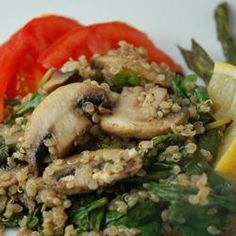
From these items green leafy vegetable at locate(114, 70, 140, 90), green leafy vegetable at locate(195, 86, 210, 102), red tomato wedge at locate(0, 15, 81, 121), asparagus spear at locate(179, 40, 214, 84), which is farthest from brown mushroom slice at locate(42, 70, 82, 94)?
asparagus spear at locate(179, 40, 214, 84)

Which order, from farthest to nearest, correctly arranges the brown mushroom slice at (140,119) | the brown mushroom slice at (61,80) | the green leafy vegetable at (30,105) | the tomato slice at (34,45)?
1. the tomato slice at (34,45)
2. the green leafy vegetable at (30,105)
3. the brown mushroom slice at (61,80)
4. the brown mushroom slice at (140,119)

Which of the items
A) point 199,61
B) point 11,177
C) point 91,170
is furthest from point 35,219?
point 199,61

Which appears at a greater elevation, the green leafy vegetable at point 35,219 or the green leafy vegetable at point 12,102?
the green leafy vegetable at point 12,102

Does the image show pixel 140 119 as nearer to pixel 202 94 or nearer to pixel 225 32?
pixel 202 94

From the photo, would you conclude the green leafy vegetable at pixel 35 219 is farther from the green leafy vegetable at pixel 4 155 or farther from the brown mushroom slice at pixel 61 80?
the brown mushroom slice at pixel 61 80

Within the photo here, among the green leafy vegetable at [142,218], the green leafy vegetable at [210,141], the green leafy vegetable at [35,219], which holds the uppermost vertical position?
the green leafy vegetable at [210,141]

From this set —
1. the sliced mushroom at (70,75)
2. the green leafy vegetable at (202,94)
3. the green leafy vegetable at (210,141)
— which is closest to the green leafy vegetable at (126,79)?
the sliced mushroom at (70,75)

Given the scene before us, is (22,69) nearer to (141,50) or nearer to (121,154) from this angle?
(141,50)
